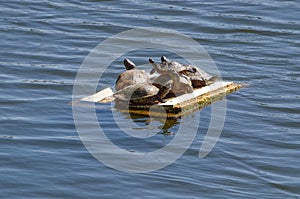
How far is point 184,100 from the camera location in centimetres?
995

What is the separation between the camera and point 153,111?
31.9 ft

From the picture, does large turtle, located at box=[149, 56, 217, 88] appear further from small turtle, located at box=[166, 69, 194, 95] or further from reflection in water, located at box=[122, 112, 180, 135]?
reflection in water, located at box=[122, 112, 180, 135]

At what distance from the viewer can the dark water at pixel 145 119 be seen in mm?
7906

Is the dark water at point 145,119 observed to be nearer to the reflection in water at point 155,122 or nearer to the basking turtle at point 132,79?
the reflection in water at point 155,122

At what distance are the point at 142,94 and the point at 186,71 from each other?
3.10ft

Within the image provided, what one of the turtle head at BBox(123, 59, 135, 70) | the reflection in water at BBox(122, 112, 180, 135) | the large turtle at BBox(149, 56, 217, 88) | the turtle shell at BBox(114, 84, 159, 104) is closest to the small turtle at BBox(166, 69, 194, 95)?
A: the large turtle at BBox(149, 56, 217, 88)

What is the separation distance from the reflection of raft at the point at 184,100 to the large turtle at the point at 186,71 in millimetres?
77

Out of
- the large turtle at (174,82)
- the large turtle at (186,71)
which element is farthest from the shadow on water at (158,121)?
the large turtle at (186,71)

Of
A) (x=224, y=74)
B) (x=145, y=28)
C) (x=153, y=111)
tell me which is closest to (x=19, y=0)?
(x=145, y=28)

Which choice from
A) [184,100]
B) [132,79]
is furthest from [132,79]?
[184,100]

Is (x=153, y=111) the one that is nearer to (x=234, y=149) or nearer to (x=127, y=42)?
(x=234, y=149)

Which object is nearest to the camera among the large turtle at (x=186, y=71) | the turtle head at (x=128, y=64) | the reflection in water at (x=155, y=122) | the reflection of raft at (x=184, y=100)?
the reflection in water at (x=155, y=122)

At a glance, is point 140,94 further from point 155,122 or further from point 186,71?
point 186,71

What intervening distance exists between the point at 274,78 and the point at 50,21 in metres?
4.22
